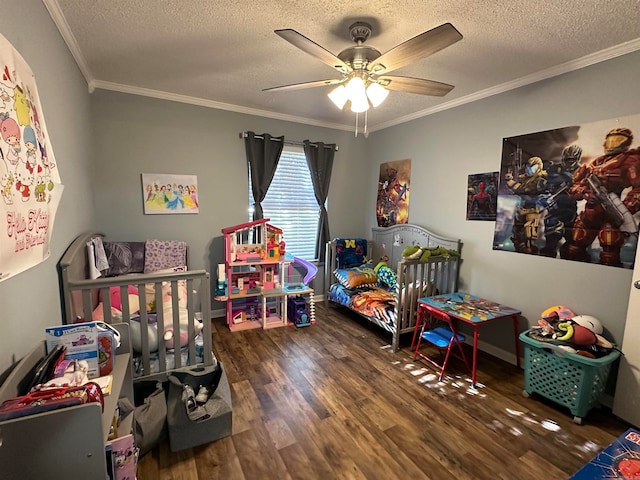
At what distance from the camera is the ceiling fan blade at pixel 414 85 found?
74.3 inches

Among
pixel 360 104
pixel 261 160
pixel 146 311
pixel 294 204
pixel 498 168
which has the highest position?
pixel 360 104

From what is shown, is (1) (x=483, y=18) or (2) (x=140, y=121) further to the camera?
(2) (x=140, y=121)

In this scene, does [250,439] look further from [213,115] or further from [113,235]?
[213,115]

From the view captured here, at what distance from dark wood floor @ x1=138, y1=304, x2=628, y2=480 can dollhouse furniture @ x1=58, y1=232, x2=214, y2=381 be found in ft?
1.52

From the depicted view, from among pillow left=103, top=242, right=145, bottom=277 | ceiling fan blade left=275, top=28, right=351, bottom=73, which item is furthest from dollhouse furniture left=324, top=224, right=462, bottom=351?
pillow left=103, top=242, right=145, bottom=277

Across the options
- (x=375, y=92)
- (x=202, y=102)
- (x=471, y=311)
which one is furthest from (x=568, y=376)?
(x=202, y=102)

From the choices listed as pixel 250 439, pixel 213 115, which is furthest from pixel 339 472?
pixel 213 115

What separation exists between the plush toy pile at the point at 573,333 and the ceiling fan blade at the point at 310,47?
2.19m

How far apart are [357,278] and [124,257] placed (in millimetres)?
2413

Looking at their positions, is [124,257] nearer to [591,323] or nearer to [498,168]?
[498,168]

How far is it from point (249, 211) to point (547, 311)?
3.03 m

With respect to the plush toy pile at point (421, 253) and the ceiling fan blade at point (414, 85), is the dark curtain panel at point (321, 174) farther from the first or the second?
the ceiling fan blade at point (414, 85)

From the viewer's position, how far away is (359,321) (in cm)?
359

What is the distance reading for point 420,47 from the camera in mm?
1489
